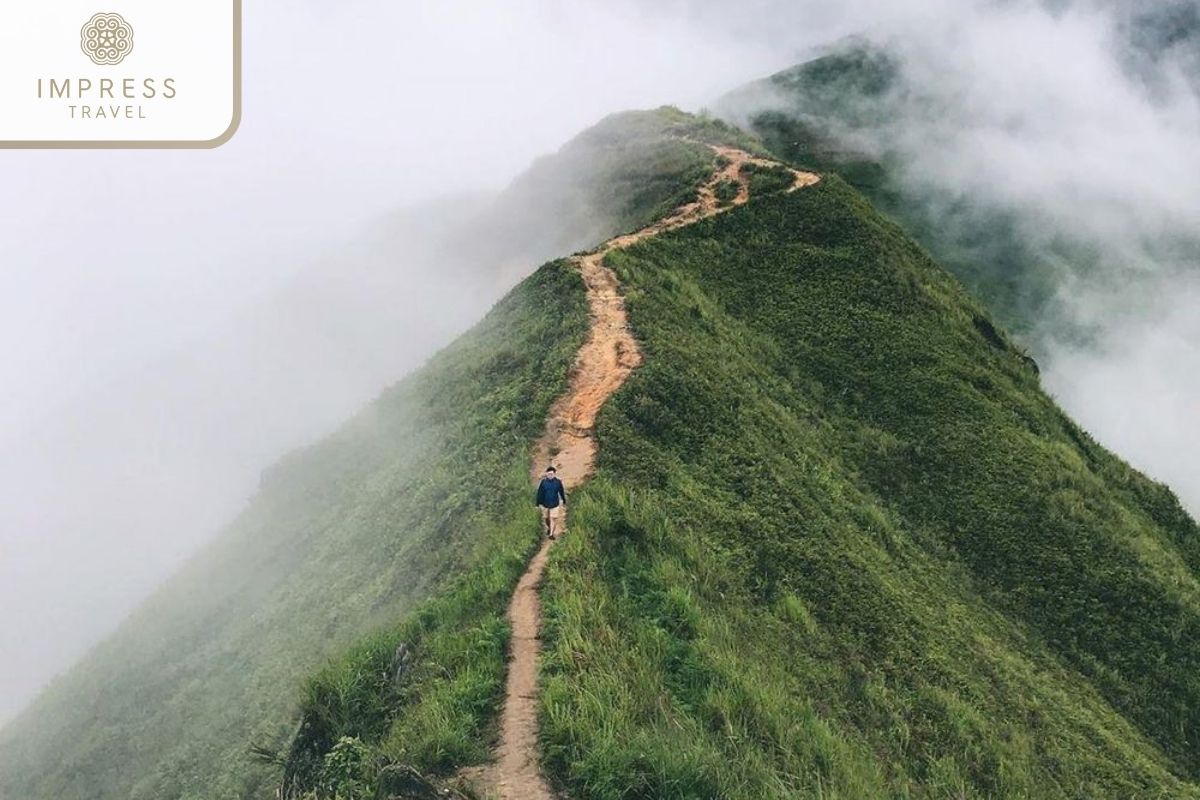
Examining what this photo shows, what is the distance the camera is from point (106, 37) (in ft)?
53.2

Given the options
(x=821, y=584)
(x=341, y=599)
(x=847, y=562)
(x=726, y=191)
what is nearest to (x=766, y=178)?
(x=726, y=191)

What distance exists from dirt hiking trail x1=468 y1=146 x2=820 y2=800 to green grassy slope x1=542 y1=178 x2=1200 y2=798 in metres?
0.41

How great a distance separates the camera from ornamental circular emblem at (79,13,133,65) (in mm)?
16125

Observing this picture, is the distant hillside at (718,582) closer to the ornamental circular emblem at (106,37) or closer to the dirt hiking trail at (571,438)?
the dirt hiking trail at (571,438)

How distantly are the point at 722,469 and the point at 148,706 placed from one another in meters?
22.0

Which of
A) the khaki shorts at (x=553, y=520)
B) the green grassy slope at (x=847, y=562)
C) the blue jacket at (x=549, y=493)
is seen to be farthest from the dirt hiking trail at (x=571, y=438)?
the blue jacket at (x=549, y=493)

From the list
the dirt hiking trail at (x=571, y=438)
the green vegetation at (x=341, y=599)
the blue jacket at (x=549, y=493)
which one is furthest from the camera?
the blue jacket at (x=549, y=493)

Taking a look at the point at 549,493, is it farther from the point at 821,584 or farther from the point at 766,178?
the point at 766,178

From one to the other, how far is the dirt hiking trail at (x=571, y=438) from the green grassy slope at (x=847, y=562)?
16.2 inches

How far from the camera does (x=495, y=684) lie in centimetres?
1209

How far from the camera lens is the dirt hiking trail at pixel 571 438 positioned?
10.4m

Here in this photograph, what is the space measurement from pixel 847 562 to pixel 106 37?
66.0ft

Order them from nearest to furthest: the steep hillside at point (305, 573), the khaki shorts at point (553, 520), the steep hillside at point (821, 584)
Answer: the steep hillside at point (821, 584) < the khaki shorts at point (553, 520) < the steep hillside at point (305, 573)

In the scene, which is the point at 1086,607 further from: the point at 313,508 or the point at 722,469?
the point at 313,508
